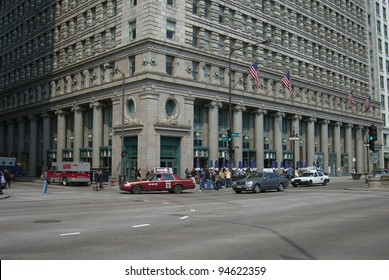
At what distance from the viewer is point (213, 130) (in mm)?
48531

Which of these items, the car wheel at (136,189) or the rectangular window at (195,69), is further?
the rectangular window at (195,69)

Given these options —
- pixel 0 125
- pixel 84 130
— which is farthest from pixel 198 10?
pixel 0 125

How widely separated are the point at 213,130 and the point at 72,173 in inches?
649

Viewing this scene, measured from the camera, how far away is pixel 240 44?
5228cm

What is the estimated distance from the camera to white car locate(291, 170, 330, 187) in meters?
41.8

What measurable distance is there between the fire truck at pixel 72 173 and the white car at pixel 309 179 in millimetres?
20412

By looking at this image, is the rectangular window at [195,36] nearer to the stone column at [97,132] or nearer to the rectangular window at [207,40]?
the rectangular window at [207,40]

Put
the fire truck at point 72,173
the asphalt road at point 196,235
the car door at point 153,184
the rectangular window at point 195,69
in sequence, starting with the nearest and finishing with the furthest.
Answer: the asphalt road at point 196,235, the car door at point 153,184, the fire truck at point 72,173, the rectangular window at point 195,69

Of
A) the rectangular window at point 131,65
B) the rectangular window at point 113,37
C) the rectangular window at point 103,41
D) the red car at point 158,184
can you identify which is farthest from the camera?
the rectangular window at point 103,41

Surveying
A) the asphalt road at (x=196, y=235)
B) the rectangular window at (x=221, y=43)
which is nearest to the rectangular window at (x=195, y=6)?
the rectangular window at (x=221, y=43)

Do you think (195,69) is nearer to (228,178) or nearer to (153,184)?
(228,178)

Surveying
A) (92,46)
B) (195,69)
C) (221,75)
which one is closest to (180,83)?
(195,69)

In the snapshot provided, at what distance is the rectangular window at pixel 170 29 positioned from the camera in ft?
144

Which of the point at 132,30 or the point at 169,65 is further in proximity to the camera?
the point at 132,30
